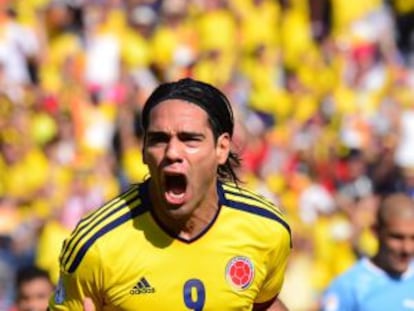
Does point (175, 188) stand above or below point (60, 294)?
above

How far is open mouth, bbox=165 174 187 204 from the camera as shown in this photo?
5.82 m

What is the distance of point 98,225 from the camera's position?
5.91m

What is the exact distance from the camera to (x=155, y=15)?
16.2 meters

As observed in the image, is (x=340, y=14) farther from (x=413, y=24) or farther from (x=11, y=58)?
(x=11, y=58)

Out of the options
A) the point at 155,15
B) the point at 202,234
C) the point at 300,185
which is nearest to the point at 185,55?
the point at 155,15

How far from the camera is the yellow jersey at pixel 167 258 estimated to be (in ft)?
19.2

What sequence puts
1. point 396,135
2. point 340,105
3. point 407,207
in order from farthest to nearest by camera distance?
point 340,105, point 396,135, point 407,207

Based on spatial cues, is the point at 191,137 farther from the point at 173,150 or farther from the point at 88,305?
the point at 88,305

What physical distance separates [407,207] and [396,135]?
6.25 metres

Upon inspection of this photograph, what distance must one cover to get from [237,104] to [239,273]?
8.85 m

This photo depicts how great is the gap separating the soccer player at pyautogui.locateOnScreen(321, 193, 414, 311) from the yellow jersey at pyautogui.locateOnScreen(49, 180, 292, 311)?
211 centimetres

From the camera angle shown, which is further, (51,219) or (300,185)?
(300,185)

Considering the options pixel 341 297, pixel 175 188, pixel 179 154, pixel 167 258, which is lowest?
pixel 341 297

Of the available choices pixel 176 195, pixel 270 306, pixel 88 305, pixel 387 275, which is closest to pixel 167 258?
pixel 176 195
